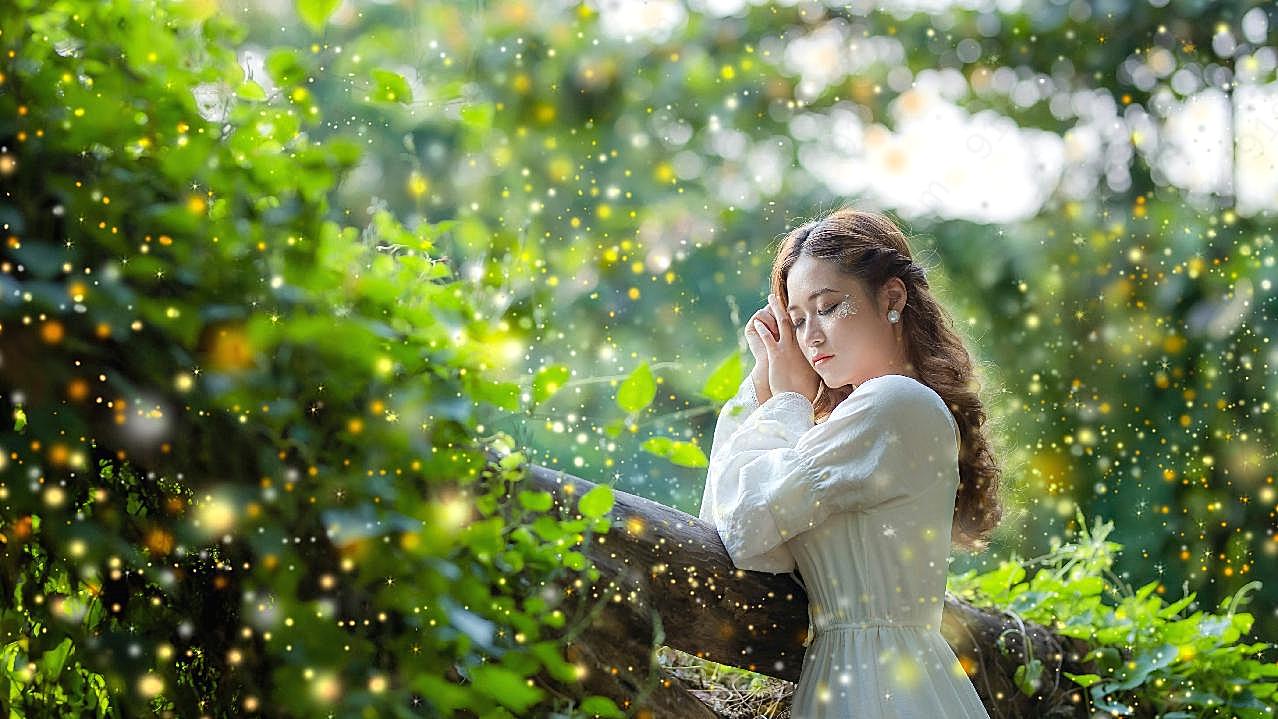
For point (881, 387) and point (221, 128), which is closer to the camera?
point (221, 128)

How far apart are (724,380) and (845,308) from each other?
61 cm

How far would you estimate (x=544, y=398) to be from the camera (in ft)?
2.61

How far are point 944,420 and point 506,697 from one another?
2.52ft

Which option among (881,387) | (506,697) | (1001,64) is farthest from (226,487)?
(1001,64)

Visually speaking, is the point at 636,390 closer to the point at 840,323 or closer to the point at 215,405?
the point at 215,405

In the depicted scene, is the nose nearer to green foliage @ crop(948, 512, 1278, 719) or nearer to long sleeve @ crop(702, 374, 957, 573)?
long sleeve @ crop(702, 374, 957, 573)

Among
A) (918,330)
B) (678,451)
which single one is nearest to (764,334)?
(918,330)

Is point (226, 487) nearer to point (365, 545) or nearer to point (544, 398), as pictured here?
point (365, 545)

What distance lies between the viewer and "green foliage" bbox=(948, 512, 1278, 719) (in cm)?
160

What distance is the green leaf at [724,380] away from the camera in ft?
2.70

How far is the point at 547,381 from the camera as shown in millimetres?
790

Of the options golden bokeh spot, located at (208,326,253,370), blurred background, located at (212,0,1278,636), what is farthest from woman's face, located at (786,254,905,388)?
blurred background, located at (212,0,1278,636)

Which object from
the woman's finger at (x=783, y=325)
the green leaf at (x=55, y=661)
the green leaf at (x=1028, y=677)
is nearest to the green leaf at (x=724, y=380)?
the green leaf at (x=55, y=661)

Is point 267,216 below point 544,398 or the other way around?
the other way around
